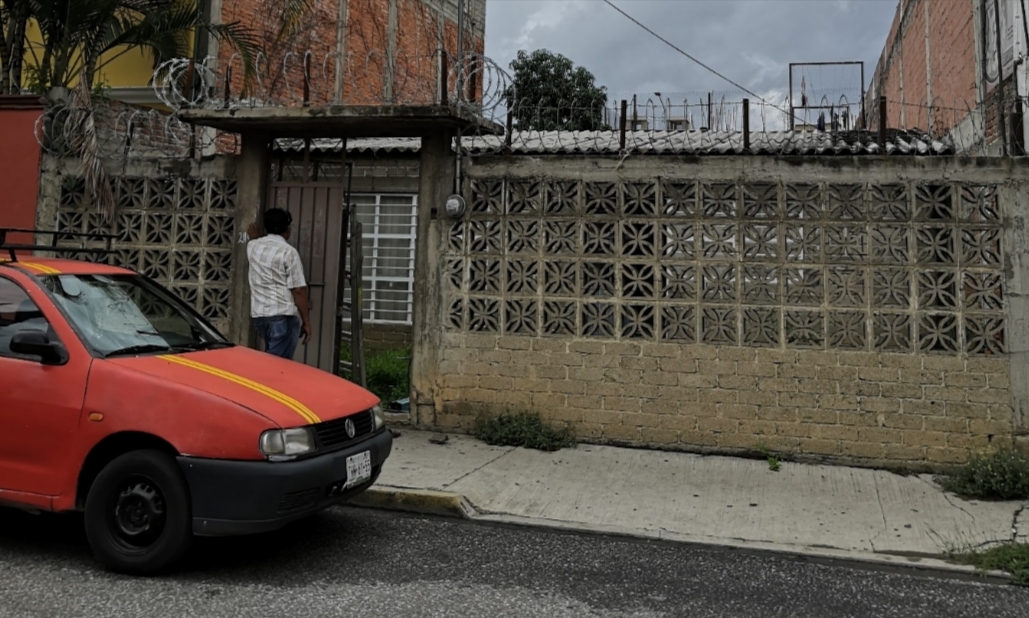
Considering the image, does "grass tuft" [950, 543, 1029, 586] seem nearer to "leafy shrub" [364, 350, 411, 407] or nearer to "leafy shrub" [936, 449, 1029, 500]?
"leafy shrub" [936, 449, 1029, 500]

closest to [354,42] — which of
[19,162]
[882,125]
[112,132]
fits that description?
[112,132]

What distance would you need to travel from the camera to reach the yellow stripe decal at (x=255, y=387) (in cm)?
389

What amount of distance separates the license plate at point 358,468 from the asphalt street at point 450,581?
1.44 feet

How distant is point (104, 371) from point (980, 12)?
31.0 feet

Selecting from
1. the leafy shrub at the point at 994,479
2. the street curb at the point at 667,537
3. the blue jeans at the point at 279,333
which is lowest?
the street curb at the point at 667,537

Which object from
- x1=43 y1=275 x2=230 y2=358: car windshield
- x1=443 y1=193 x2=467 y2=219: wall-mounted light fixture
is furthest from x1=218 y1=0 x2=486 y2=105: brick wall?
x1=43 y1=275 x2=230 y2=358: car windshield

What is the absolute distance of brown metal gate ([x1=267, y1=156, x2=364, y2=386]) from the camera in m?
7.18

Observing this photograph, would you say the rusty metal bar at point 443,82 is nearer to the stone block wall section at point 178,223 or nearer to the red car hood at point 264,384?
the stone block wall section at point 178,223

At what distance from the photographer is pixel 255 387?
396cm

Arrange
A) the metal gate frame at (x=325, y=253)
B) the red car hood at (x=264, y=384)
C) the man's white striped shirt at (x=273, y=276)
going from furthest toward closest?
1. the metal gate frame at (x=325, y=253)
2. the man's white striped shirt at (x=273, y=276)
3. the red car hood at (x=264, y=384)

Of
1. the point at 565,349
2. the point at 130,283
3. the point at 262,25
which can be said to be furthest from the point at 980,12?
the point at 262,25

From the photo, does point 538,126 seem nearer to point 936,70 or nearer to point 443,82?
point 443,82

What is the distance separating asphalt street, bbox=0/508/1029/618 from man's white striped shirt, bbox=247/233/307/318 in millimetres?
2122

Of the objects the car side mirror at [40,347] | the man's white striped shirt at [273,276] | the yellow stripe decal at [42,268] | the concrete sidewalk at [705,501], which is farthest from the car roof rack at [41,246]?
the concrete sidewalk at [705,501]
